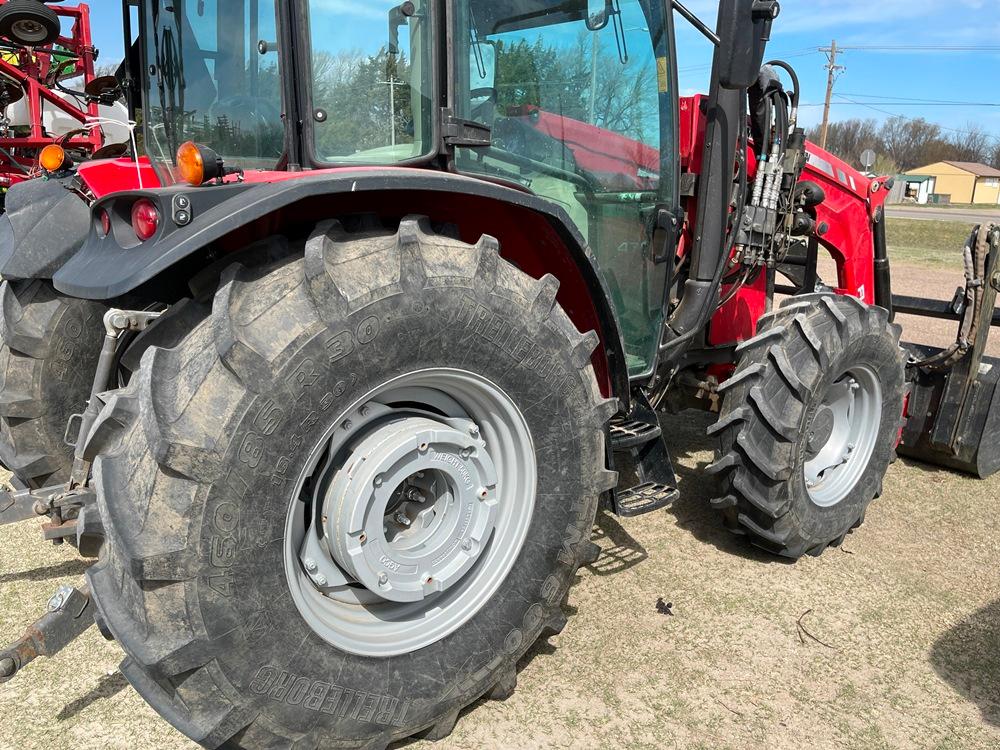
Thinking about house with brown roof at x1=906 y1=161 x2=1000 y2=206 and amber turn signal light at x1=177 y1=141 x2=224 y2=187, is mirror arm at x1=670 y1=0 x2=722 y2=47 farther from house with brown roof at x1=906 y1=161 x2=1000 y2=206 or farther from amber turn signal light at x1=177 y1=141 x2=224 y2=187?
house with brown roof at x1=906 y1=161 x2=1000 y2=206

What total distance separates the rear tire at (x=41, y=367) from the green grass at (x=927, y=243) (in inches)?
594

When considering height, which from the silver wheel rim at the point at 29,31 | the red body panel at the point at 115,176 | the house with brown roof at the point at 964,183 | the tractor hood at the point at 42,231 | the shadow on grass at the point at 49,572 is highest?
the silver wheel rim at the point at 29,31

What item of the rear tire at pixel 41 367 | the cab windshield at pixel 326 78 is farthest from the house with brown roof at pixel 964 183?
the rear tire at pixel 41 367

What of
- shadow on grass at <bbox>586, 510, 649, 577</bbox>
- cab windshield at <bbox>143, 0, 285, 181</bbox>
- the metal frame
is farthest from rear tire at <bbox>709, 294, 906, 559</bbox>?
the metal frame

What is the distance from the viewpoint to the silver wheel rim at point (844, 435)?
352cm

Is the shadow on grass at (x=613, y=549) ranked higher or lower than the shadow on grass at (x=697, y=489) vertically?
higher

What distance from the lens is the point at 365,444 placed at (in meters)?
2.08

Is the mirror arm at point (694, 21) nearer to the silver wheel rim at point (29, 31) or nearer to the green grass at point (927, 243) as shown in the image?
the silver wheel rim at point (29, 31)

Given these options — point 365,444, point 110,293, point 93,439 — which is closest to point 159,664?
point 93,439

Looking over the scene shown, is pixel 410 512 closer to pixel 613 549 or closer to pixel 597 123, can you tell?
pixel 613 549

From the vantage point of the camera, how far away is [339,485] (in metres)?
2.05

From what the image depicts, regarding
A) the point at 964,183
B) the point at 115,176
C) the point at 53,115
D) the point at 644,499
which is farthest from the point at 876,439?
the point at 964,183

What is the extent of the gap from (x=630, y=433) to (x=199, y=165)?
69.2 inches

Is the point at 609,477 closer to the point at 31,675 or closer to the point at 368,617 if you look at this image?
the point at 368,617
